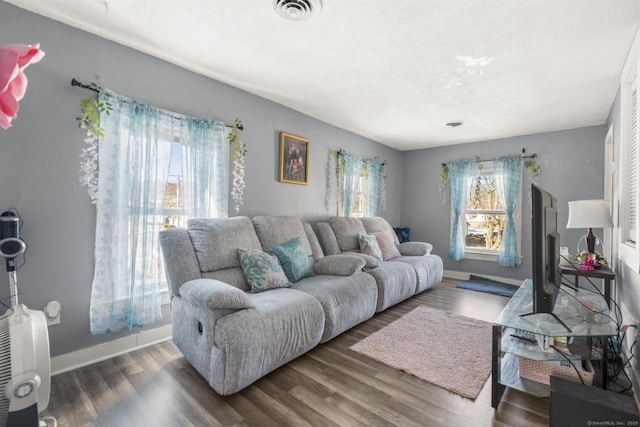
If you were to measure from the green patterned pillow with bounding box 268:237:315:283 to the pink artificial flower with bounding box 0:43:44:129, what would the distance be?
91.3 inches

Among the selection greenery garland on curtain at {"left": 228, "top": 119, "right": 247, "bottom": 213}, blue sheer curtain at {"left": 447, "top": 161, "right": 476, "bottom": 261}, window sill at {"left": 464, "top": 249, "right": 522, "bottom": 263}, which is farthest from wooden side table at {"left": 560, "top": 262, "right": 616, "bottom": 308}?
greenery garland on curtain at {"left": 228, "top": 119, "right": 247, "bottom": 213}

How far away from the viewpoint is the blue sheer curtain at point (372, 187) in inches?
191

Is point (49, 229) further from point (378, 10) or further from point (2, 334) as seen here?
point (378, 10)

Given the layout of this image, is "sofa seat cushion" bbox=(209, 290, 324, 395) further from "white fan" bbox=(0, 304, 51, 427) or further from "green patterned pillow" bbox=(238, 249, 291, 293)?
"white fan" bbox=(0, 304, 51, 427)

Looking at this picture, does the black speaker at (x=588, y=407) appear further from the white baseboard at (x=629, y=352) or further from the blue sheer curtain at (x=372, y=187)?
the blue sheer curtain at (x=372, y=187)

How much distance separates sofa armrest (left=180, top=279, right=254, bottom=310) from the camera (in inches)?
68.4

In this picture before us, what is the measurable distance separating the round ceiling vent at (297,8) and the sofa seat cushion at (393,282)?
2373mm

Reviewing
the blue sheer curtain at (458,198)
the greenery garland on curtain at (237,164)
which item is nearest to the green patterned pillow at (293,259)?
the greenery garland on curtain at (237,164)

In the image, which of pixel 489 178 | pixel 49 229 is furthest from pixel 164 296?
pixel 489 178

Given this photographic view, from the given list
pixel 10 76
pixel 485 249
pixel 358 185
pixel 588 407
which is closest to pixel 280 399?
pixel 588 407

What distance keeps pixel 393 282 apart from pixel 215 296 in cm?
210

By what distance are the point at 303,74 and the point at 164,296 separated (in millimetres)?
2313

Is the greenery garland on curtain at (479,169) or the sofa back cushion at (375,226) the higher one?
the greenery garland on curtain at (479,169)

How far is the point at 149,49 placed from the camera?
7.55ft
